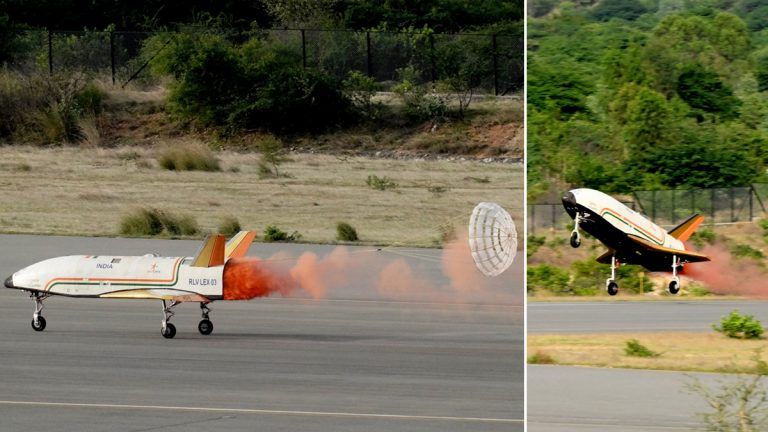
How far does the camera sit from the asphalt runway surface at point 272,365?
3167 centimetres

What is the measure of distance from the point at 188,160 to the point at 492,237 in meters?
74.4

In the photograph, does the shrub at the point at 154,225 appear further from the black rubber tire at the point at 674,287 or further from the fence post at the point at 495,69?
the black rubber tire at the point at 674,287

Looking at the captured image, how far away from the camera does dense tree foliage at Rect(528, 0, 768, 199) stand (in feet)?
43.2

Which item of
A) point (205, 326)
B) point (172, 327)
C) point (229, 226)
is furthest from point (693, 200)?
point (229, 226)

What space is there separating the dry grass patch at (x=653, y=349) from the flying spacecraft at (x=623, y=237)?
10.1 metres

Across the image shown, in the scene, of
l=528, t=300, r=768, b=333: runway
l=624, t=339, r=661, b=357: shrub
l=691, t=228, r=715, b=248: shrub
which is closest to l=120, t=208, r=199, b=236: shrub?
l=624, t=339, r=661, b=357: shrub

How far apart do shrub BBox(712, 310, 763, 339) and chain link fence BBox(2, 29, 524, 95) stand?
7909cm

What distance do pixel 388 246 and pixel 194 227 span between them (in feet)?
35.3

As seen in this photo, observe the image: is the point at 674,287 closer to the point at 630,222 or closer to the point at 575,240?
the point at 630,222

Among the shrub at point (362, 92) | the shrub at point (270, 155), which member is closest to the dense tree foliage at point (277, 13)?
the shrub at point (362, 92)

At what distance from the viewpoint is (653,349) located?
21.9 meters

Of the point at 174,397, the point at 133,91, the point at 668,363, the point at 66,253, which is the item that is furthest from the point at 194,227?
the point at 668,363

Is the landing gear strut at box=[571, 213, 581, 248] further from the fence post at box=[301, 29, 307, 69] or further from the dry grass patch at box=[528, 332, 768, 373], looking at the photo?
the fence post at box=[301, 29, 307, 69]

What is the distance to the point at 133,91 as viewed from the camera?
98.6 metres
